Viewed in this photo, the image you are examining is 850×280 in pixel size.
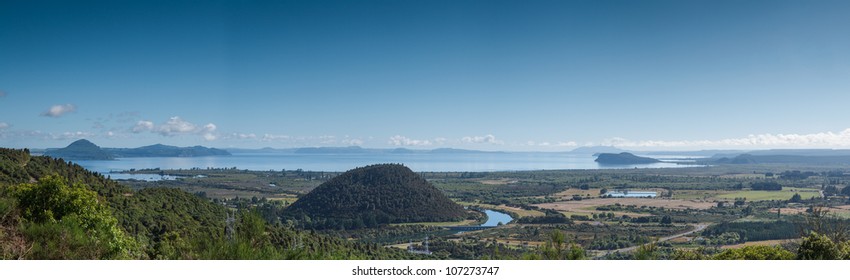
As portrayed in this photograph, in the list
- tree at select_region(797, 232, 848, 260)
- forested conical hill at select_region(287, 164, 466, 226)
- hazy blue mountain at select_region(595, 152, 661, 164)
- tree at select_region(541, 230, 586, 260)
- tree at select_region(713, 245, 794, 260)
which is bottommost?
forested conical hill at select_region(287, 164, 466, 226)

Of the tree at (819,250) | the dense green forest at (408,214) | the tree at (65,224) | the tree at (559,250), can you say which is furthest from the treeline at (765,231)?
the tree at (65,224)

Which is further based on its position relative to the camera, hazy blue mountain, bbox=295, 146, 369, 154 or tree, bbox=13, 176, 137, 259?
hazy blue mountain, bbox=295, 146, 369, 154

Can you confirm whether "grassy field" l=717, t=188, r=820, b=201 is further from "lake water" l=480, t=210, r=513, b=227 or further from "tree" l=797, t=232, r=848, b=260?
"tree" l=797, t=232, r=848, b=260

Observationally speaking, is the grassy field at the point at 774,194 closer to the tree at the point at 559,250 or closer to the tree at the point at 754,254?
the tree at the point at 754,254

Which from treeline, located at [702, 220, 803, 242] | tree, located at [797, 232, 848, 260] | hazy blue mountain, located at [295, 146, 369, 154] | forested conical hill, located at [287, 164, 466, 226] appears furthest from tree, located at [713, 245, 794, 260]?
forested conical hill, located at [287, 164, 466, 226]
